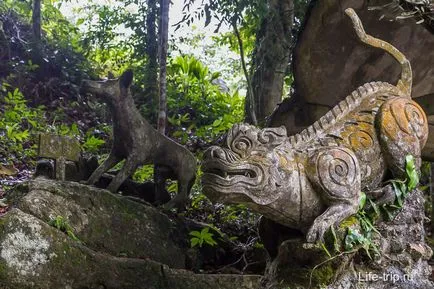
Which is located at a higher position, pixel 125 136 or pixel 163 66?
pixel 163 66

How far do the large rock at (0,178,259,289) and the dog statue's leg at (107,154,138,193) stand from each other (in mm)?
235

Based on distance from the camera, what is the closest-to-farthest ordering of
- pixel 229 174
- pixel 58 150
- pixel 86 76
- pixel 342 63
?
pixel 229 174 → pixel 58 150 → pixel 342 63 → pixel 86 76

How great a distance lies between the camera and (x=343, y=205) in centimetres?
298

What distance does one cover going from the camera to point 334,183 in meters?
2.99

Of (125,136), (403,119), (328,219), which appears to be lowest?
(328,219)

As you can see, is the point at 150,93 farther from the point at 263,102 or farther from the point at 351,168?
the point at 351,168

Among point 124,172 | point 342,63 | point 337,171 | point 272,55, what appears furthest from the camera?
point 272,55

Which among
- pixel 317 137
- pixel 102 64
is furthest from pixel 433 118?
pixel 102 64

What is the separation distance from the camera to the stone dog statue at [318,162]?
9.53ft

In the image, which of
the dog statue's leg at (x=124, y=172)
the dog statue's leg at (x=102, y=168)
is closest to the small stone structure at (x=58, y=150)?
the dog statue's leg at (x=102, y=168)

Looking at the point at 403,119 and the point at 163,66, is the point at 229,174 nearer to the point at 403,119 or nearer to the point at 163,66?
the point at 403,119

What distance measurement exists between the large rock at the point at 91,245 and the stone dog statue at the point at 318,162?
2.66ft

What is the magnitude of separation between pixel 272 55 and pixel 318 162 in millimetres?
3002

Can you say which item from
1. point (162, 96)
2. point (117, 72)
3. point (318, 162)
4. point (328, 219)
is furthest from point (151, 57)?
point (328, 219)
